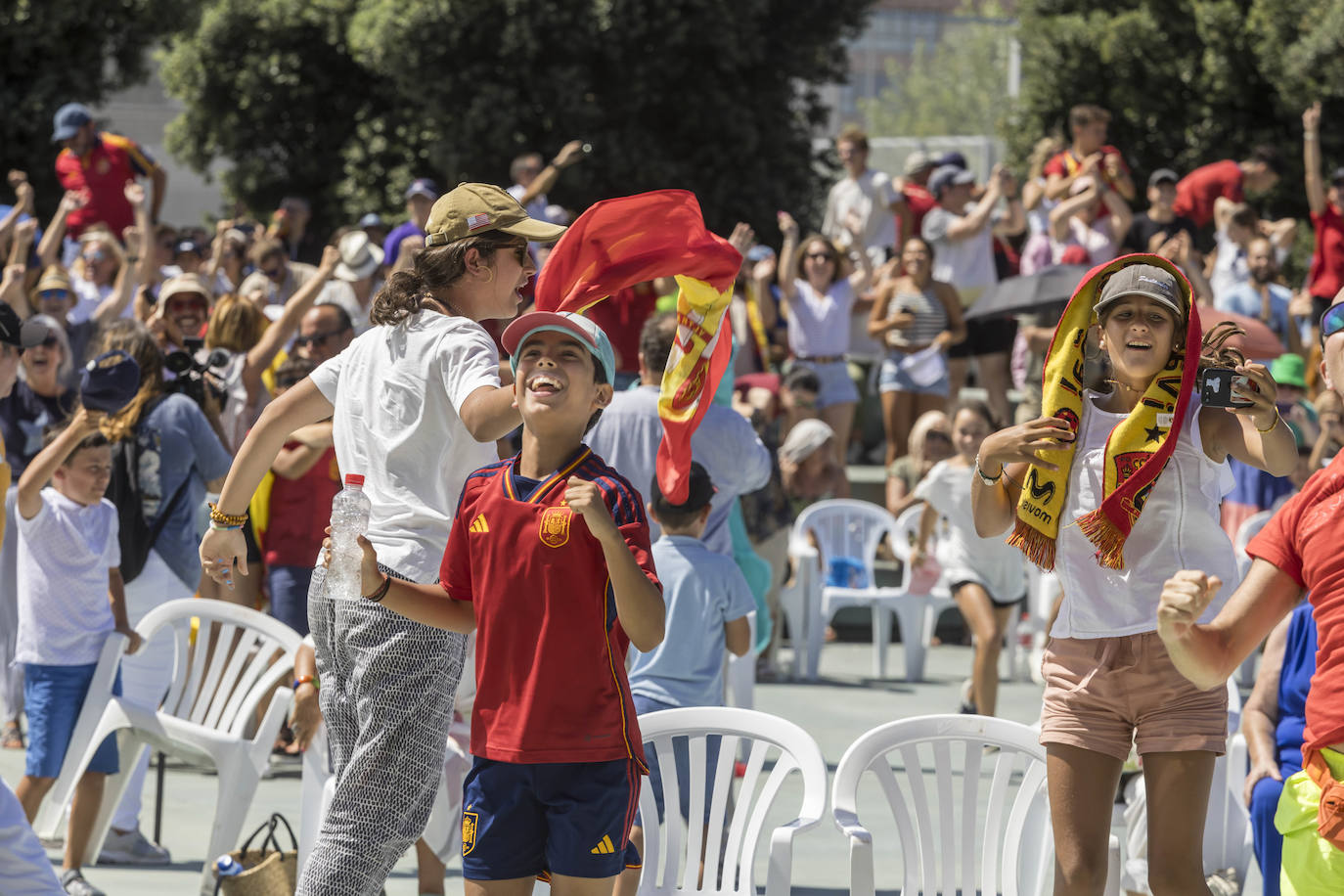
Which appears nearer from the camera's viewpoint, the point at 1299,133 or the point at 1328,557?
the point at 1328,557

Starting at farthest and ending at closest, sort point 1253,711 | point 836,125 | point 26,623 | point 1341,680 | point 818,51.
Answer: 1. point 836,125
2. point 818,51
3. point 26,623
4. point 1253,711
5. point 1341,680

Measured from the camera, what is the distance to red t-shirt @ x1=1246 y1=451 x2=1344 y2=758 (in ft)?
10.0

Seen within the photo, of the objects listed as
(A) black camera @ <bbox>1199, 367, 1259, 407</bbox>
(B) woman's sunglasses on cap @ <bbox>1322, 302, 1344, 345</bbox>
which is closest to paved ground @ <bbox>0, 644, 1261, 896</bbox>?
(A) black camera @ <bbox>1199, 367, 1259, 407</bbox>

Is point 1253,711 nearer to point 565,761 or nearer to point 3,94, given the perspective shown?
point 565,761

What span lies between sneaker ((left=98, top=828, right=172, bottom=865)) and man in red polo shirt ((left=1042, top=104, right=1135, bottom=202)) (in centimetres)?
861

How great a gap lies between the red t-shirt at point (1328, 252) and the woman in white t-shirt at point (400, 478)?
9.86 m

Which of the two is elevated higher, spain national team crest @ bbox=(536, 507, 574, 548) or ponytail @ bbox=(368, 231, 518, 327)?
ponytail @ bbox=(368, 231, 518, 327)

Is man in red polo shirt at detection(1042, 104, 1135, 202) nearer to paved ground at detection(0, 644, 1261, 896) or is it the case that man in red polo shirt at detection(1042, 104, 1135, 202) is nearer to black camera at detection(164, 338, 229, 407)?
paved ground at detection(0, 644, 1261, 896)

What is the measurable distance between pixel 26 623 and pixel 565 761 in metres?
3.01

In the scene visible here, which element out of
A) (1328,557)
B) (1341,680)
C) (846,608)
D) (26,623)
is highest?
(1328,557)

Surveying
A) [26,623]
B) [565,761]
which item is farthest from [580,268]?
[26,623]

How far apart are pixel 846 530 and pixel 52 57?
41.4ft

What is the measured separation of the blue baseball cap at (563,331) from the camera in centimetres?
364

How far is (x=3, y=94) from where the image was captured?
1927 cm
